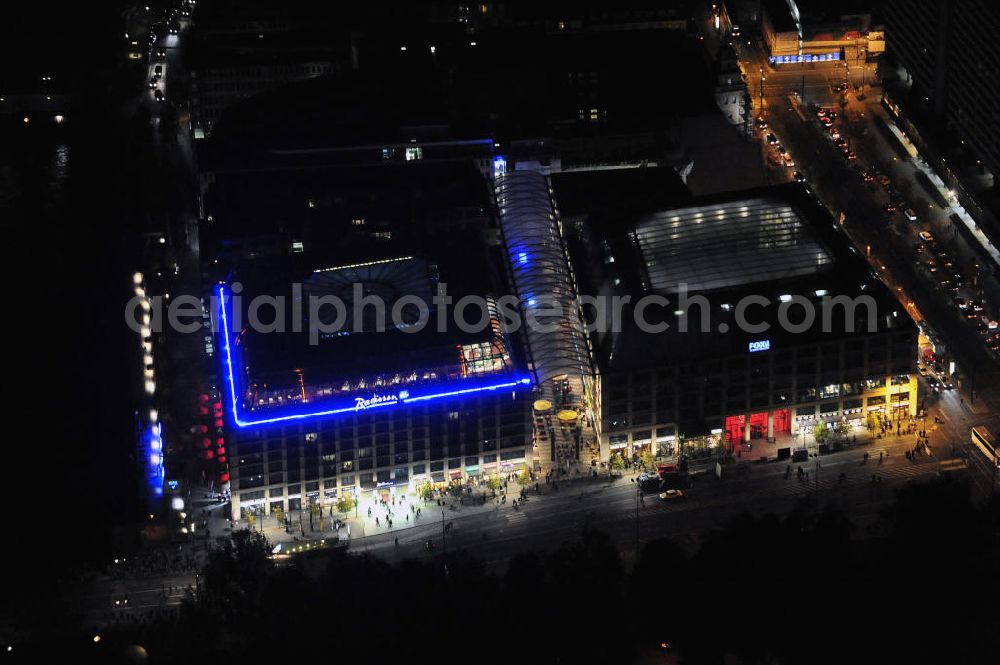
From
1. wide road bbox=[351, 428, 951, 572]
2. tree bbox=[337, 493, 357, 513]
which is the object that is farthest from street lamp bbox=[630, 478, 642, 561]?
tree bbox=[337, 493, 357, 513]

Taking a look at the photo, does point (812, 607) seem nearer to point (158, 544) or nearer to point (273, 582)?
point (273, 582)

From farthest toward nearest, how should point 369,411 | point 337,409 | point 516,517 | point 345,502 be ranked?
point 369,411, point 337,409, point 345,502, point 516,517

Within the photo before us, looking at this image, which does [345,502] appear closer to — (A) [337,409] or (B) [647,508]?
(A) [337,409]

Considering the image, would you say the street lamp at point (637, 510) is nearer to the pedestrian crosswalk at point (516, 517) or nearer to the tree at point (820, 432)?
the pedestrian crosswalk at point (516, 517)

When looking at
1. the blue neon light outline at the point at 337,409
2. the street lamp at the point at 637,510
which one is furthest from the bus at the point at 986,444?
the blue neon light outline at the point at 337,409

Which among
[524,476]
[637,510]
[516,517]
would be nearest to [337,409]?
[524,476]

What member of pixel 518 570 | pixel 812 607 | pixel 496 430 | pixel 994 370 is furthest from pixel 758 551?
pixel 994 370
